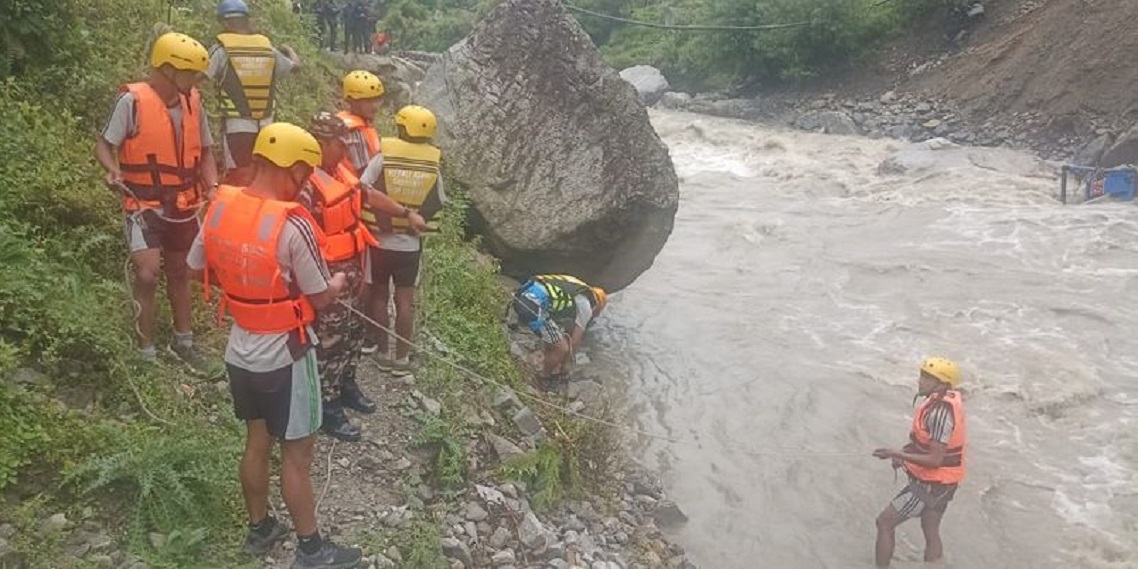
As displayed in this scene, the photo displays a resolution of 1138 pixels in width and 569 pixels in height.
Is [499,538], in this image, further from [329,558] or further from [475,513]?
[329,558]

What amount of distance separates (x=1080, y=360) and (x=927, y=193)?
25.9ft

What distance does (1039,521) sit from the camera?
7.23m

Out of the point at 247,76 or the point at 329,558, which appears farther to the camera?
the point at 247,76

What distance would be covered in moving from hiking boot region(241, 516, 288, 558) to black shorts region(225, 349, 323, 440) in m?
0.58

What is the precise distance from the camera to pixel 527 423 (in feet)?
21.7

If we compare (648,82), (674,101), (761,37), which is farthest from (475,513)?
(761,37)

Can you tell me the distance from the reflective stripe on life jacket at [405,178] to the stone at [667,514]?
271cm

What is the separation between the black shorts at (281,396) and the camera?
3820mm

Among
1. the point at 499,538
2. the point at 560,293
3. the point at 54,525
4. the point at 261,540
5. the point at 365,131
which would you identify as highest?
the point at 365,131

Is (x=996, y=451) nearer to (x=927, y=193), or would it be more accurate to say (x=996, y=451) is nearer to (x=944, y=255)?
(x=944, y=255)

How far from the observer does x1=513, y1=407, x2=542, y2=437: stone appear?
6574 mm

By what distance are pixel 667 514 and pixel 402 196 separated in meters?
2.97

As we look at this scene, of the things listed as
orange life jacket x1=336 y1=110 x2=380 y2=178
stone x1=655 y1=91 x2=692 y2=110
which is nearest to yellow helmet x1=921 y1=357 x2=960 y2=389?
orange life jacket x1=336 y1=110 x2=380 y2=178

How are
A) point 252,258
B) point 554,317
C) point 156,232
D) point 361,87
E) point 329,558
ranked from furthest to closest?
→ point 554,317, point 361,87, point 156,232, point 329,558, point 252,258
